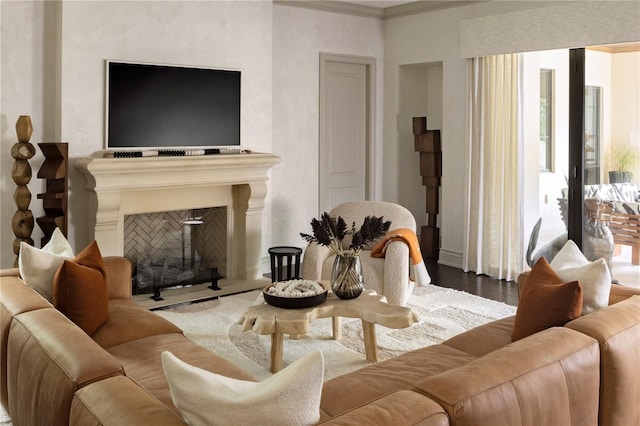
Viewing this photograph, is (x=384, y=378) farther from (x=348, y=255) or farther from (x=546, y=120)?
(x=546, y=120)

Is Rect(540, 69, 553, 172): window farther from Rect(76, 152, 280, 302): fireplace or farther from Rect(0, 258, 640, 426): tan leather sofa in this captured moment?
Rect(0, 258, 640, 426): tan leather sofa

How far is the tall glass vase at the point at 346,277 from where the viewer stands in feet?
11.9

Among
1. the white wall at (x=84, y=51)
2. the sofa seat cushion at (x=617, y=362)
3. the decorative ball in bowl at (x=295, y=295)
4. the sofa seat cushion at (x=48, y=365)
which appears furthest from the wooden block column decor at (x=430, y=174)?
the sofa seat cushion at (x=48, y=365)

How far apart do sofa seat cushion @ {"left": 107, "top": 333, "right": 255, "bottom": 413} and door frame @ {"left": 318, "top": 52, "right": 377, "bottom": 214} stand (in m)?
3.93

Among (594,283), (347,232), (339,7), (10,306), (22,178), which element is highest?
(339,7)

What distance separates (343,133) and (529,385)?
5.22m

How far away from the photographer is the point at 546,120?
5586 mm

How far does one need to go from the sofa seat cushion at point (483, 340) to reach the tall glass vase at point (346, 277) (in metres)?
0.80

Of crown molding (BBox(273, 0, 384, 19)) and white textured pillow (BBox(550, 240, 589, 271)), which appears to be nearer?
white textured pillow (BBox(550, 240, 589, 271))

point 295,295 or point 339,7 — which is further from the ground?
point 339,7

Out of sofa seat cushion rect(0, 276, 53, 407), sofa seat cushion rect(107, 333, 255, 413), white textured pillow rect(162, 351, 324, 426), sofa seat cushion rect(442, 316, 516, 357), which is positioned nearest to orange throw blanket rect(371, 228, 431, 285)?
sofa seat cushion rect(442, 316, 516, 357)

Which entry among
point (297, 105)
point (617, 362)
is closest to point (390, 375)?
point (617, 362)

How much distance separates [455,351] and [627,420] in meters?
0.73

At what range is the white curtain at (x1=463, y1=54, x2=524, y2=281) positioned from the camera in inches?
228
